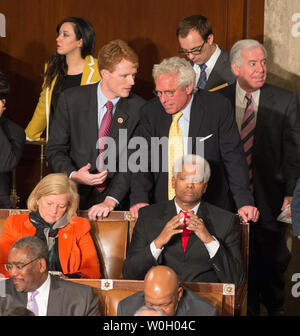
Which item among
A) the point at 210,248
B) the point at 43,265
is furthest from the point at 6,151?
the point at 210,248

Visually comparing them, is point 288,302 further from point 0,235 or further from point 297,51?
point 0,235

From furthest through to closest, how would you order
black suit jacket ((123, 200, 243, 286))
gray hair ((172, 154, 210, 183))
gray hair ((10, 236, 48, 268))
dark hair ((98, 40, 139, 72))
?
dark hair ((98, 40, 139, 72)), gray hair ((172, 154, 210, 183)), black suit jacket ((123, 200, 243, 286)), gray hair ((10, 236, 48, 268))

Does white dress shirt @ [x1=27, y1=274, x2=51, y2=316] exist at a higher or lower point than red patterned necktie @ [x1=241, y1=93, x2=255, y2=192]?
lower

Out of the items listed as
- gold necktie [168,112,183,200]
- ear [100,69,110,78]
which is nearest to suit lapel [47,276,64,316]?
gold necktie [168,112,183,200]

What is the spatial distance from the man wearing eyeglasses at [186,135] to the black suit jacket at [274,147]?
1.41 feet

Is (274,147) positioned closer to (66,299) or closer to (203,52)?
(203,52)

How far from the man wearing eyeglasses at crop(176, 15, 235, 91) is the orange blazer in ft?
4.40

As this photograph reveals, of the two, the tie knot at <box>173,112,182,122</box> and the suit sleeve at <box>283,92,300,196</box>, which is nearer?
the tie knot at <box>173,112,182,122</box>

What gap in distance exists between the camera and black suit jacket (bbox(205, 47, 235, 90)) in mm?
4305

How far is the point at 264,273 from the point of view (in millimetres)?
4449

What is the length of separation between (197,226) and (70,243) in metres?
0.70

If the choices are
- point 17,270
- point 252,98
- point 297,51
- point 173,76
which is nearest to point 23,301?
point 17,270

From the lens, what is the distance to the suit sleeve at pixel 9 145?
4031 millimetres

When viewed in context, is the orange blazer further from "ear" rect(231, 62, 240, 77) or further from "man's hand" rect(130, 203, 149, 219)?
"ear" rect(231, 62, 240, 77)
